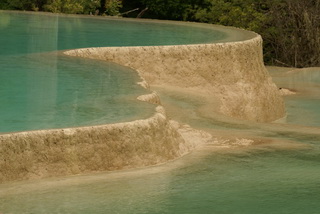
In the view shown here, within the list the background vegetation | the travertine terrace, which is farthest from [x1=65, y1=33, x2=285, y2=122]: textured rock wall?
the background vegetation

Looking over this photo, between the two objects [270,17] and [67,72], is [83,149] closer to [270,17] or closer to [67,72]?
[67,72]

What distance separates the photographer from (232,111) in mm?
16641

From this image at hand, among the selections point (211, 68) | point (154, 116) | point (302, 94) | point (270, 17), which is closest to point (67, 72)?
point (154, 116)

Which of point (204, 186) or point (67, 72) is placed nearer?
point (204, 186)

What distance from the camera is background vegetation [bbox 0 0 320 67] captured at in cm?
2738

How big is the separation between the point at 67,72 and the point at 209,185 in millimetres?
4522

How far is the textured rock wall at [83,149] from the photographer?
9.47 m

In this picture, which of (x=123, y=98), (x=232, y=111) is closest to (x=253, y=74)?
(x=232, y=111)

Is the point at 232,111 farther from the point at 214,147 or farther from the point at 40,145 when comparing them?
the point at 40,145

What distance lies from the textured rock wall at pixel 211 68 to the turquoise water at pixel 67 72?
2.73 ft

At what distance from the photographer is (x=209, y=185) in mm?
9727

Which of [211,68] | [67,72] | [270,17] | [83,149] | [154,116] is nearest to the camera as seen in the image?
[83,149]

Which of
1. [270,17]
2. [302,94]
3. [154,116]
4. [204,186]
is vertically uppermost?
[154,116]

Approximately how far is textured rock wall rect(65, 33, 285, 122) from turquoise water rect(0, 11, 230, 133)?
83cm
